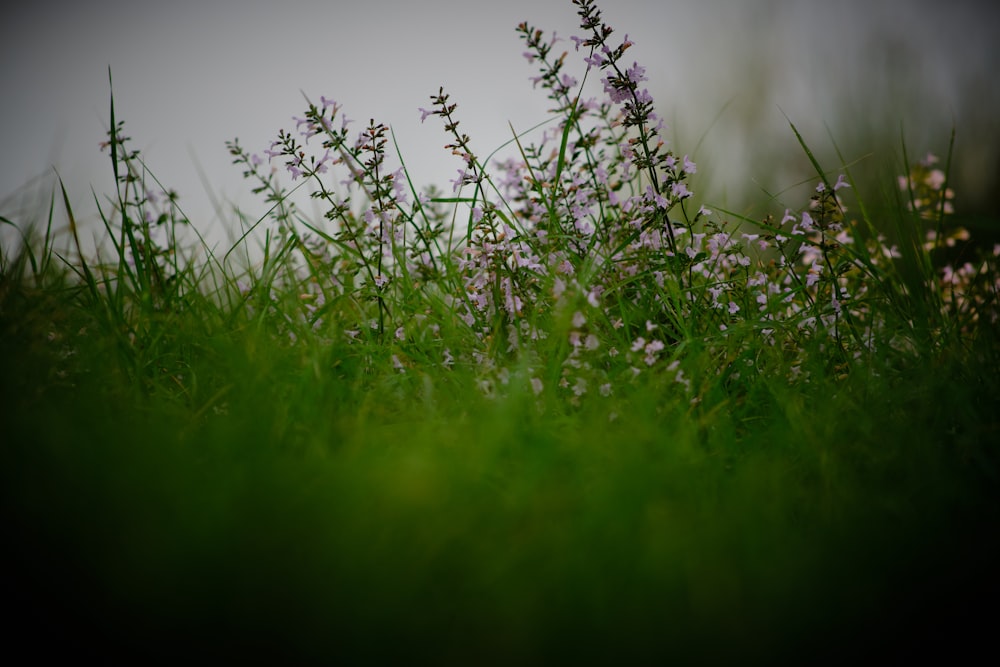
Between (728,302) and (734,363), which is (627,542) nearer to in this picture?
(734,363)

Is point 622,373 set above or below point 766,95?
below

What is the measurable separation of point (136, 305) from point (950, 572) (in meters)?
2.83

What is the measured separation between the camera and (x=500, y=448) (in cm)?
170

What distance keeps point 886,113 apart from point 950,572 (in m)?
7.72

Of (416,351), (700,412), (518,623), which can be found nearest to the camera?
(518,623)

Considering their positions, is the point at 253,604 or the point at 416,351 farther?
the point at 416,351

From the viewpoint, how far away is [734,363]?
7.38ft

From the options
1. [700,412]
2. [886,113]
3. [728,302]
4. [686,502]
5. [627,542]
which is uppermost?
[886,113]

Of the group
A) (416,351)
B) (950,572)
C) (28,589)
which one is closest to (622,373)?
(416,351)

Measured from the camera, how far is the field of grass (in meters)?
1.20

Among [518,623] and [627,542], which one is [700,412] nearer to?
Answer: [627,542]

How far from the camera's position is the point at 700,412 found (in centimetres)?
209

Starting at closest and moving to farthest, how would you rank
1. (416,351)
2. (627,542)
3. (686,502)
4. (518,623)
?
(518,623) < (627,542) < (686,502) < (416,351)

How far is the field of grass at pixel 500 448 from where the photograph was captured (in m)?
1.20
